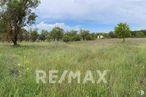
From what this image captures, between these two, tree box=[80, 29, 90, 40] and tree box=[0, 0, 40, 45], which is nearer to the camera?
tree box=[0, 0, 40, 45]

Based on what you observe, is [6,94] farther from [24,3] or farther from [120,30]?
[120,30]

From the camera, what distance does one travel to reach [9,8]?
1015 inches

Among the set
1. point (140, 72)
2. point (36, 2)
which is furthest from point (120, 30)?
point (140, 72)

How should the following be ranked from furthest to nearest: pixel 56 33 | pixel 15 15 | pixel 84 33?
pixel 84 33, pixel 56 33, pixel 15 15

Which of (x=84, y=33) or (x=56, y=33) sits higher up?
(x=56, y=33)
